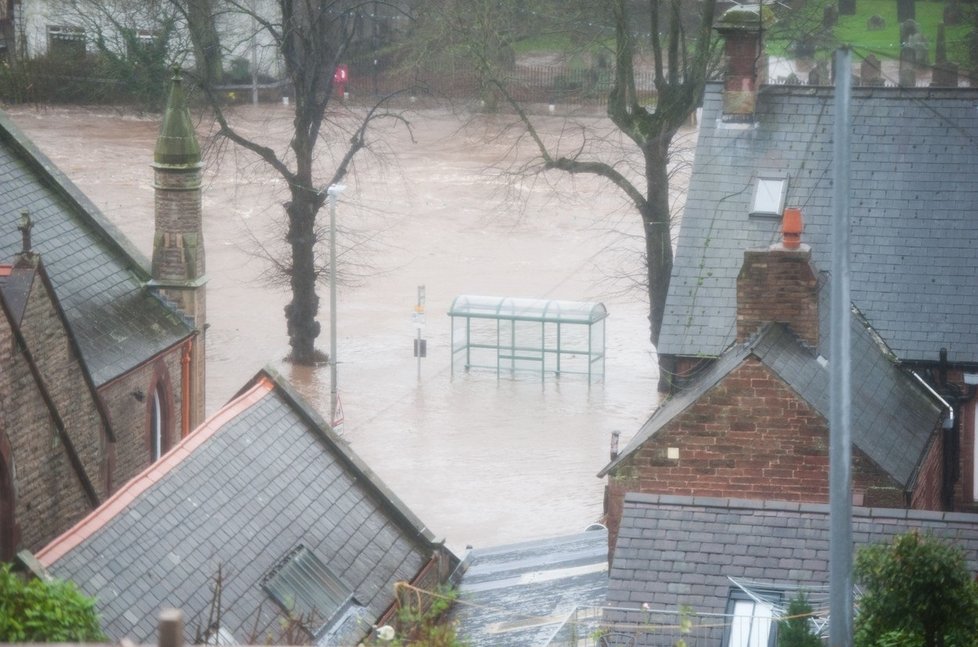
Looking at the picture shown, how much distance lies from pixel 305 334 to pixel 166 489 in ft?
88.1

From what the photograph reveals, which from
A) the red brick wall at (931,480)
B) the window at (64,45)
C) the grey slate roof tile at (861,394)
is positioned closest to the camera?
the grey slate roof tile at (861,394)

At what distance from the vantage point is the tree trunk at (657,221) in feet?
138

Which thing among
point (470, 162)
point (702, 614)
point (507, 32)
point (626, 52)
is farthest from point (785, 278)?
point (470, 162)

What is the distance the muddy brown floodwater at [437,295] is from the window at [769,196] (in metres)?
8.11

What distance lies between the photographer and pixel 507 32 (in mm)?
65812

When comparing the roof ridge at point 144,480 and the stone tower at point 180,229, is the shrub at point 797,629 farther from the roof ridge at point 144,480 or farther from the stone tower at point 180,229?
the stone tower at point 180,229

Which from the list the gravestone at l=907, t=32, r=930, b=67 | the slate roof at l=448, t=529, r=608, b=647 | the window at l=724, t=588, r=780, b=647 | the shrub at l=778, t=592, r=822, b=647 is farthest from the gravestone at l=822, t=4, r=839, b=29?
the shrub at l=778, t=592, r=822, b=647

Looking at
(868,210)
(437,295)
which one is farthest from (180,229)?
(437,295)

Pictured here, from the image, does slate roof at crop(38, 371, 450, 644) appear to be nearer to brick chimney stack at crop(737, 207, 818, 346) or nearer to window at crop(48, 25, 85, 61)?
brick chimney stack at crop(737, 207, 818, 346)

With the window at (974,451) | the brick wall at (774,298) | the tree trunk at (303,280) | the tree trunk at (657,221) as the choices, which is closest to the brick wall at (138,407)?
the brick wall at (774,298)

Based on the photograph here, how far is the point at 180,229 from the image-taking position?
101 feet

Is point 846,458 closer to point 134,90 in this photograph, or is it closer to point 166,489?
point 166,489

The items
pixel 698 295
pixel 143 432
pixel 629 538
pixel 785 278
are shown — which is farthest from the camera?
pixel 143 432

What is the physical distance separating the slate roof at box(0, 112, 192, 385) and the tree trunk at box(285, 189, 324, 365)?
14.6m
